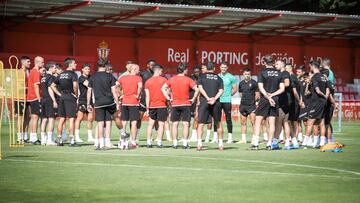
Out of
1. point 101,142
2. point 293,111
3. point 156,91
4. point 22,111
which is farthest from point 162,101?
point 22,111

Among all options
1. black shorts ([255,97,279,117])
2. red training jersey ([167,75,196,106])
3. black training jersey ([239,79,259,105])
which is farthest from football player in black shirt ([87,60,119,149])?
black training jersey ([239,79,259,105])

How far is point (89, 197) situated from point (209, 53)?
41.7 meters

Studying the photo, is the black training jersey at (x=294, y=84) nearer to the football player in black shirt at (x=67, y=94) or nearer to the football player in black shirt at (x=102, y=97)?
the football player in black shirt at (x=102, y=97)

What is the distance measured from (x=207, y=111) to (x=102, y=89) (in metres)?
2.81

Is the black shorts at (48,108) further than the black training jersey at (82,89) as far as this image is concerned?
No

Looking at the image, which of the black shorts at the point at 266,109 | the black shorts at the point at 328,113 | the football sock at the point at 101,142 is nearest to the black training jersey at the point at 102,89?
the football sock at the point at 101,142

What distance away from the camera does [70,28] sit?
49938mm

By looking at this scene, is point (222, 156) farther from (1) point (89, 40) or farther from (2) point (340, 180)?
(1) point (89, 40)

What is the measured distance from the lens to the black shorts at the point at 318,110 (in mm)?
25812

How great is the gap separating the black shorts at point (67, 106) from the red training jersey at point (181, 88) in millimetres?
2963

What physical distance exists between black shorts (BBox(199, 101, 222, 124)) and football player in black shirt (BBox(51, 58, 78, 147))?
12.5ft

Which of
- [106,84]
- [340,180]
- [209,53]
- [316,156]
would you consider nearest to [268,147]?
[316,156]

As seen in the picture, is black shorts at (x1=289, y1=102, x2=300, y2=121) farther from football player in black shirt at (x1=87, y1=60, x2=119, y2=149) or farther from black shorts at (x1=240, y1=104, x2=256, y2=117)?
football player in black shirt at (x1=87, y1=60, x2=119, y2=149)

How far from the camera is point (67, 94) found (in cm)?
2616
